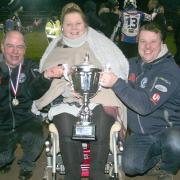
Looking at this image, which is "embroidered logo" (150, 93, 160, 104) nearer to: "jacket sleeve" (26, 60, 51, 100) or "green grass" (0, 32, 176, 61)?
"jacket sleeve" (26, 60, 51, 100)

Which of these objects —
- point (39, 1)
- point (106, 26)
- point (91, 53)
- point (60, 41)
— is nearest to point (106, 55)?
point (91, 53)

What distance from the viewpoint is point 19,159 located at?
17.4 ft

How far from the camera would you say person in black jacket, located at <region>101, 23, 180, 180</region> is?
4184 millimetres

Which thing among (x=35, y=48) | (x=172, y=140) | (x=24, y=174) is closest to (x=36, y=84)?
(x=24, y=174)

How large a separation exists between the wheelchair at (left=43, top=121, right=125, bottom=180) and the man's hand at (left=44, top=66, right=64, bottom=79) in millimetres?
459

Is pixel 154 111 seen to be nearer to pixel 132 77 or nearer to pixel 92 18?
pixel 132 77

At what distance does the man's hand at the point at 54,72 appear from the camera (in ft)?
13.4

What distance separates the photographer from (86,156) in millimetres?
4285

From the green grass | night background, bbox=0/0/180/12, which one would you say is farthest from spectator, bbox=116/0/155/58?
night background, bbox=0/0/180/12

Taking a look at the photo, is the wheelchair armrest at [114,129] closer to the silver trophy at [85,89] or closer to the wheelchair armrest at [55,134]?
the silver trophy at [85,89]

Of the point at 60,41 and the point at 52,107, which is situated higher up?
the point at 60,41

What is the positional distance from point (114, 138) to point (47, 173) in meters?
0.74

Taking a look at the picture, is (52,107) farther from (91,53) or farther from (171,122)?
(171,122)

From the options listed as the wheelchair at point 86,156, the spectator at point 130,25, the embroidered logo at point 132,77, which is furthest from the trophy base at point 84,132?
the spectator at point 130,25
